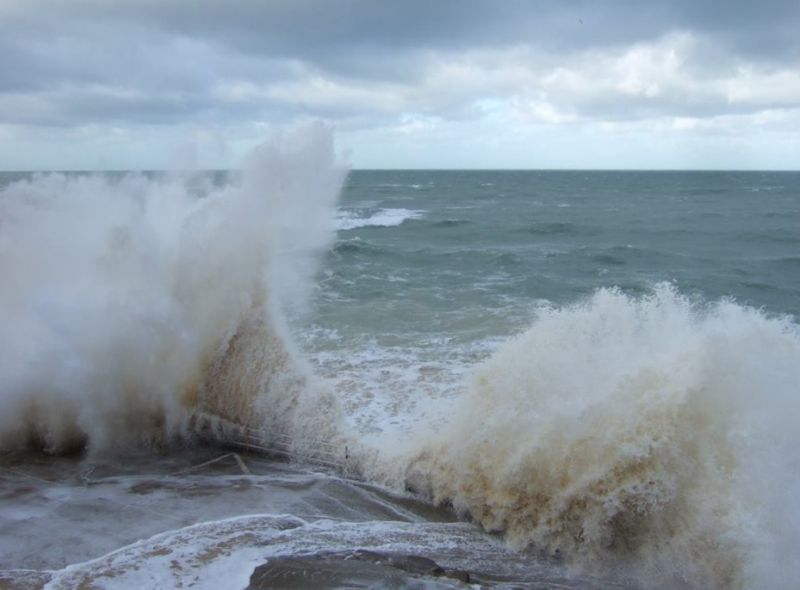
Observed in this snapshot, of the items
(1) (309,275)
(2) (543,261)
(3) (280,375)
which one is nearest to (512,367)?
(3) (280,375)

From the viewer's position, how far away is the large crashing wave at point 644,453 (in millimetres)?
5770

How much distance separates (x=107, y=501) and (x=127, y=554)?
121cm

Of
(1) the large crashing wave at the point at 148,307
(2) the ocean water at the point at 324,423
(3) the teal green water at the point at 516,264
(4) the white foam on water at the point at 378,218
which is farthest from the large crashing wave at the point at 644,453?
(4) the white foam on water at the point at 378,218

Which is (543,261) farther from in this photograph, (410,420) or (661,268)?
(410,420)

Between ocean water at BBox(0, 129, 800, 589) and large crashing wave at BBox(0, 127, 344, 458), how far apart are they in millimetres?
31

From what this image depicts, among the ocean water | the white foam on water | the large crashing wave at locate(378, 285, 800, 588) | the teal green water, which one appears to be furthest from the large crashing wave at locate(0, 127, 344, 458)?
the white foam on water

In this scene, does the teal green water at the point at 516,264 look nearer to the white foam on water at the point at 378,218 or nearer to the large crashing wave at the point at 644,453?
the white foam on water at the point at 378,218

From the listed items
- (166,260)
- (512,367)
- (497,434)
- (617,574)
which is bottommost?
(617,574)

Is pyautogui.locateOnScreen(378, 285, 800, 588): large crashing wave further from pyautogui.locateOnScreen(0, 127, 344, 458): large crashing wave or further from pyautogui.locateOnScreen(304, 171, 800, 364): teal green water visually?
pyautogui.locateOnScreen(304, 171, 800, 364): teal green water

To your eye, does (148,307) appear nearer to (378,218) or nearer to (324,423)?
(324,423)

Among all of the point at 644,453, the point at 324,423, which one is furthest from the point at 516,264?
the point at 644,453

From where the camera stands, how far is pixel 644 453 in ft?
20.3

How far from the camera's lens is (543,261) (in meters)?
22.8

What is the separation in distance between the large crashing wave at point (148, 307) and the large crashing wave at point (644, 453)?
2.31 m
